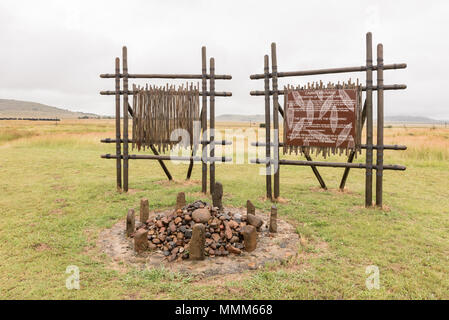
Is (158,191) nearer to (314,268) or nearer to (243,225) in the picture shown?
(243,225)

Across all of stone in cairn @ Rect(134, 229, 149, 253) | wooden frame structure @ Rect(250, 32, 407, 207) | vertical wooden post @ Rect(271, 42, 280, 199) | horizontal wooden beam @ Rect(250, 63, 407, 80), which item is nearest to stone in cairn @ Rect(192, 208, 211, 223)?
stone in cairn @ Rect(134, 229, 149, 253)

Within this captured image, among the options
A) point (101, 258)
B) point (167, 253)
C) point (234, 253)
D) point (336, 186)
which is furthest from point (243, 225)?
point (336, 186)

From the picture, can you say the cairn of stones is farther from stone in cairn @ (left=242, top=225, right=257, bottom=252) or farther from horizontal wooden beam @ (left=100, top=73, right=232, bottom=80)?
horizontal wooden beam @ (left=100, top=73, right=232, bottom=80)

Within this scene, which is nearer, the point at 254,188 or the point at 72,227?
the point at 72,227

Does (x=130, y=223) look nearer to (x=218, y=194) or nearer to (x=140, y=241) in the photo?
(x=140, y=241)

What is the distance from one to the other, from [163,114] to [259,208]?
386 cm

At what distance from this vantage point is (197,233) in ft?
15.2

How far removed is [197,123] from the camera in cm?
881

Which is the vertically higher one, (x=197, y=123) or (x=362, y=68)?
(x=362, y=68)

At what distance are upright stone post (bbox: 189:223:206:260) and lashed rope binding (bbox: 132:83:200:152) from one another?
451cm

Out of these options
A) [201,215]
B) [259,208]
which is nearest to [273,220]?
[201,215]
